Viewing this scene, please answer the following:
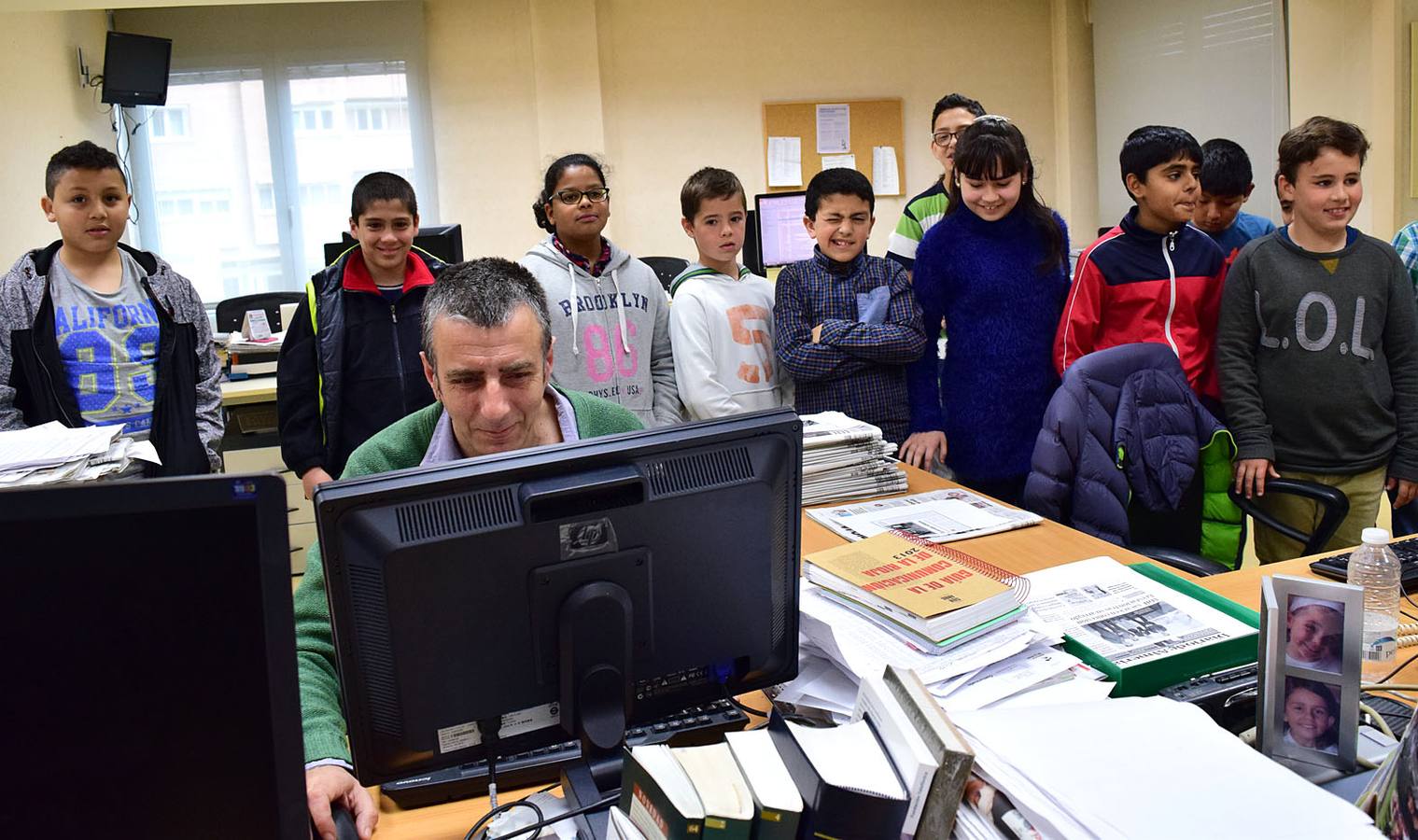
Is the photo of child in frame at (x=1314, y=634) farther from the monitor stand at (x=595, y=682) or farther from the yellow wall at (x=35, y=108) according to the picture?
the yellow wall at (x=35, y=108)

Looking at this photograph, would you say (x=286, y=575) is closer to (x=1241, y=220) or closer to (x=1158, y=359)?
(x=1158, y=359)

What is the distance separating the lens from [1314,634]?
1114 mm

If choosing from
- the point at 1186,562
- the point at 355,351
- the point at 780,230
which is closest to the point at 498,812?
the point at 1186,562

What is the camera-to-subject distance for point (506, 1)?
20.3 feet

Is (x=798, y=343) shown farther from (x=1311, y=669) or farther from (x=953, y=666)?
(x=1311, y=669)

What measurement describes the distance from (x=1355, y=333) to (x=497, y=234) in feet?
16.2

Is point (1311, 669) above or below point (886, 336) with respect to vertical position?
below

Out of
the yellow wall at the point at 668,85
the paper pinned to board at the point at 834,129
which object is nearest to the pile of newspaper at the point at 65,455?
the yellow wall at the point at 668,85

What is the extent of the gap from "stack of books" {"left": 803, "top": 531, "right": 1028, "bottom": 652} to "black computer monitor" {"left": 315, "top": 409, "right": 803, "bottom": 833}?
8.8 inches

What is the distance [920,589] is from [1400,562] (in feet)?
3.04

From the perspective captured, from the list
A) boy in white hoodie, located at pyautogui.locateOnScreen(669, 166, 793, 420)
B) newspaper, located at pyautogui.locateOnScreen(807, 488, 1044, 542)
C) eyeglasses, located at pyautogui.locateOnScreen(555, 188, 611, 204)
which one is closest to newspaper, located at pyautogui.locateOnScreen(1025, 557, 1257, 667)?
newspaper, located at pyautogui.locateOnScreen(807, 488, 1044, 542)

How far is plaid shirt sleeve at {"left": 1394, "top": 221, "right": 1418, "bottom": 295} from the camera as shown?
284 cm

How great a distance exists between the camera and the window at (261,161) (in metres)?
6.10

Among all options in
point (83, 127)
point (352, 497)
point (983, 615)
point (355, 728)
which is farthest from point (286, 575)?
point (83, 127)
